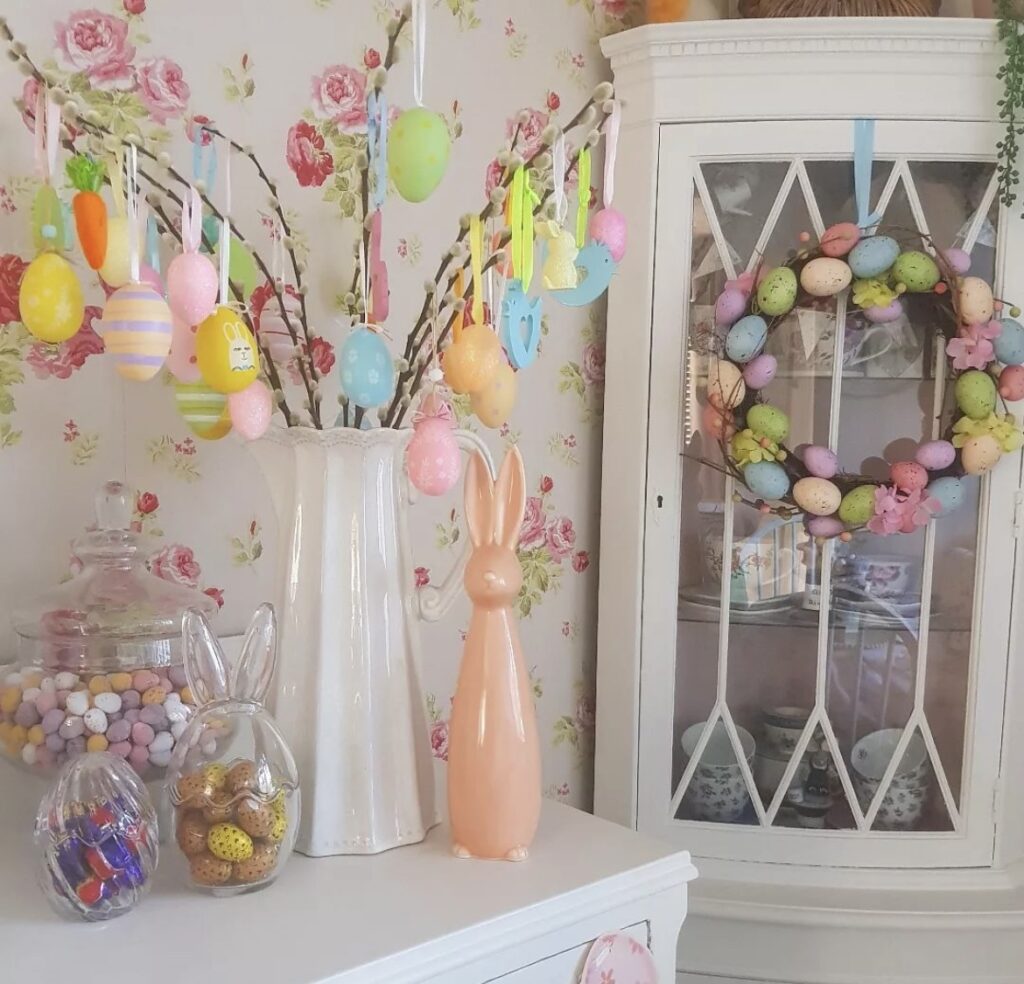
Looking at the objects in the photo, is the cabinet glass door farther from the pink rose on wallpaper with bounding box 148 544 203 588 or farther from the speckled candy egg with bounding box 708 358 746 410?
the pink rose on wallpaper with bounding box 148 544 203 588

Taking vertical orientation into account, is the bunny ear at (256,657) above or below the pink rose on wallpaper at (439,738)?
above

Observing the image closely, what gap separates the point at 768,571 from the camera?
1657mm

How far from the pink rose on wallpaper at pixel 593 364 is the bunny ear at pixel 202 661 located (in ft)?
3.19

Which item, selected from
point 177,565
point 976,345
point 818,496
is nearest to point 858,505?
point 818,496

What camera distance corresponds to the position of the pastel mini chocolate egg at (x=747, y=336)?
154cm

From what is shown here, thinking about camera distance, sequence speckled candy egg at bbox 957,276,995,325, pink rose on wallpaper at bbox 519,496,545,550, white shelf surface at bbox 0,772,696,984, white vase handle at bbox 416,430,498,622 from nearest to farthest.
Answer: white shelf surface at bbox 0,772,696,984
white vase handle at bbox 416,430,498,622
speckled candy egg at bbox 957,276,995,325
pink rose on wallpaper at bbox 519,496,545,550

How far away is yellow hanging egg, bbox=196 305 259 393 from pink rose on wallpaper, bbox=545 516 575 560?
2.98 ft

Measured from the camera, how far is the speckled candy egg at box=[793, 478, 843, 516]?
1.55 m

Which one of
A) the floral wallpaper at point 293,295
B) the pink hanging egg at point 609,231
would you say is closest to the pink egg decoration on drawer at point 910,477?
the floral wallpaper at point 293,295

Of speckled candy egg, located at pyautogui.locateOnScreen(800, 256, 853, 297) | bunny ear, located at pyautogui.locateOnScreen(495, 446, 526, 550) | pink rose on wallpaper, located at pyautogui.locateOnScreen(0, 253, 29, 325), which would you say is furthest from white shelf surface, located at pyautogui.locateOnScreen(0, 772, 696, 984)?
speckled candy egg, located at pyautogui.locateOnScreen(800, 256, 853, 297)

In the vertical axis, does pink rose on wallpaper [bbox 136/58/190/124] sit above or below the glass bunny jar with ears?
above

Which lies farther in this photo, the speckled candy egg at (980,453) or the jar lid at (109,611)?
the speckled candy egg at (980,453)

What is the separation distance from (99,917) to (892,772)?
1243 mm

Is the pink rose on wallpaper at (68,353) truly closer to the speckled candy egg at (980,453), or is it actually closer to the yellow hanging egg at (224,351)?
the yellow hanging egg at (224,351)
